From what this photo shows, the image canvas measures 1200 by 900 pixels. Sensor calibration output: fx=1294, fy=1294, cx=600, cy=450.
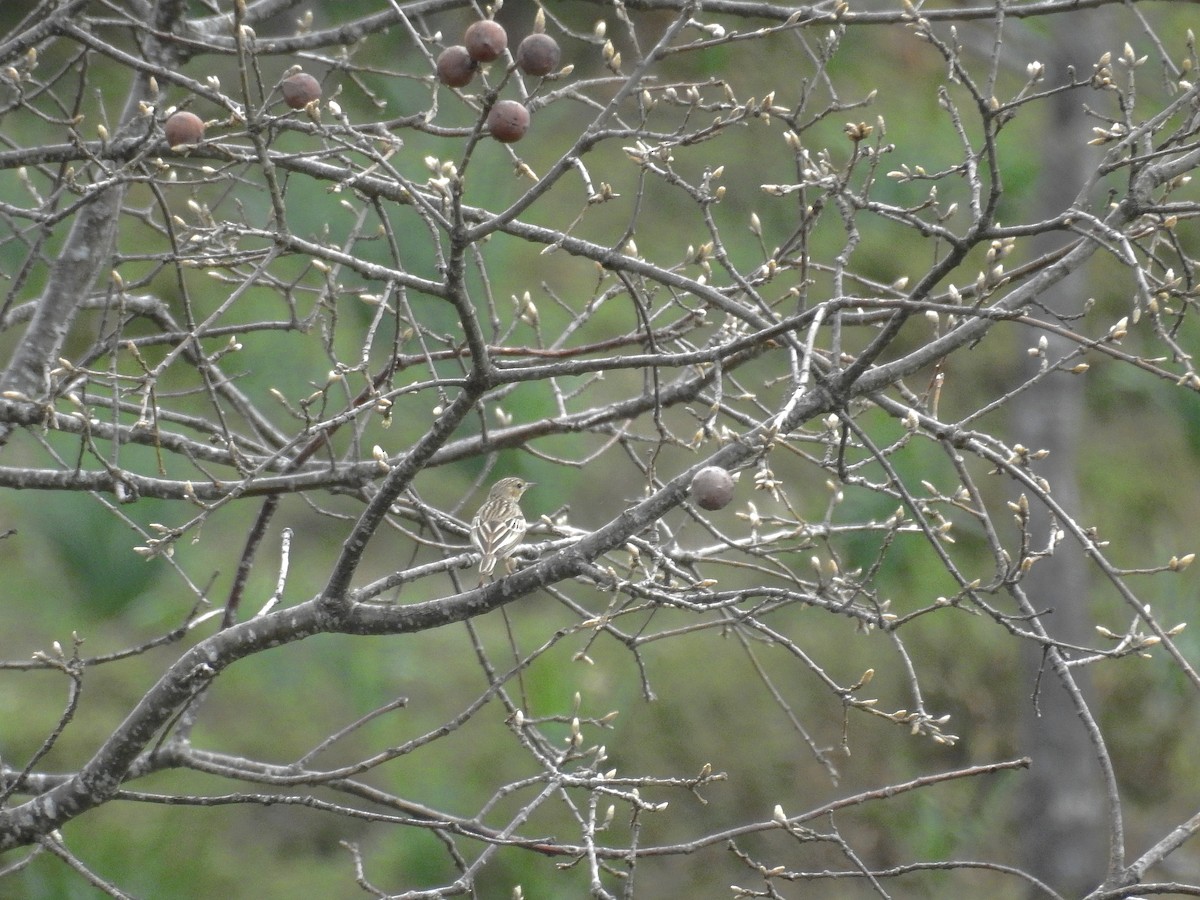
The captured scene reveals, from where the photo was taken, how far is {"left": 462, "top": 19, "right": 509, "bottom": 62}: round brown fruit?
1.73 m

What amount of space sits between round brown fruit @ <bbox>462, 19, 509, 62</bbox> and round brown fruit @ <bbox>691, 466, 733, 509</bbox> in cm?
64

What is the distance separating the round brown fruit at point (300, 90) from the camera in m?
2.22

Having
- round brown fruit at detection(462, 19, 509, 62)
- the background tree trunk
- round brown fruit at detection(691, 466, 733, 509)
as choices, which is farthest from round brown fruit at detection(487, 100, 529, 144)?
the background tree trunk

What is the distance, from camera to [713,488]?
1736 millimetres

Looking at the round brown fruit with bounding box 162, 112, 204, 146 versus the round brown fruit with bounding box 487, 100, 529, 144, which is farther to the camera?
the round brown fruit with bounding box 162, 112, 204, 146

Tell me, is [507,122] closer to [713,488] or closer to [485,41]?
[485,41]

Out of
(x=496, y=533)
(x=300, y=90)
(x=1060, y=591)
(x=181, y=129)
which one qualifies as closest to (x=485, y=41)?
(x=300, y=90)

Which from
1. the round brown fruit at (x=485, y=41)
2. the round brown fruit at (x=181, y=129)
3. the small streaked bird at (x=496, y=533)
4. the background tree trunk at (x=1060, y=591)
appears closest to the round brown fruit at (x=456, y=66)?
the round brown fruit at (x=485, y=41)

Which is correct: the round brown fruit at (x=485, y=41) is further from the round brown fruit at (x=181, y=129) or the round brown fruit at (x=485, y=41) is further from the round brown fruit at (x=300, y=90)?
the round brown fruit at (x=181, y=129)

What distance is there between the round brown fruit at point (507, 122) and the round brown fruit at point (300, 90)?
1.97ft

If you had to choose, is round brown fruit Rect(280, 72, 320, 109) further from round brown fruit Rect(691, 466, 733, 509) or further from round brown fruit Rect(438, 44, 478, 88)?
round brown fruit Rect(691, 466, 733, 509)

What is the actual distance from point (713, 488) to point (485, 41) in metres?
0.67

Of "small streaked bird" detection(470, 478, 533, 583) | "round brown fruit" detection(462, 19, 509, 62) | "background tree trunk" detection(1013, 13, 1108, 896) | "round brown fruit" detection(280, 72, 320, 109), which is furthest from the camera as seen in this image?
"background tree trunk" detection(1013, 13, 1108, 896)

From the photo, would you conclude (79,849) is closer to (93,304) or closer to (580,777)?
(93,304)
